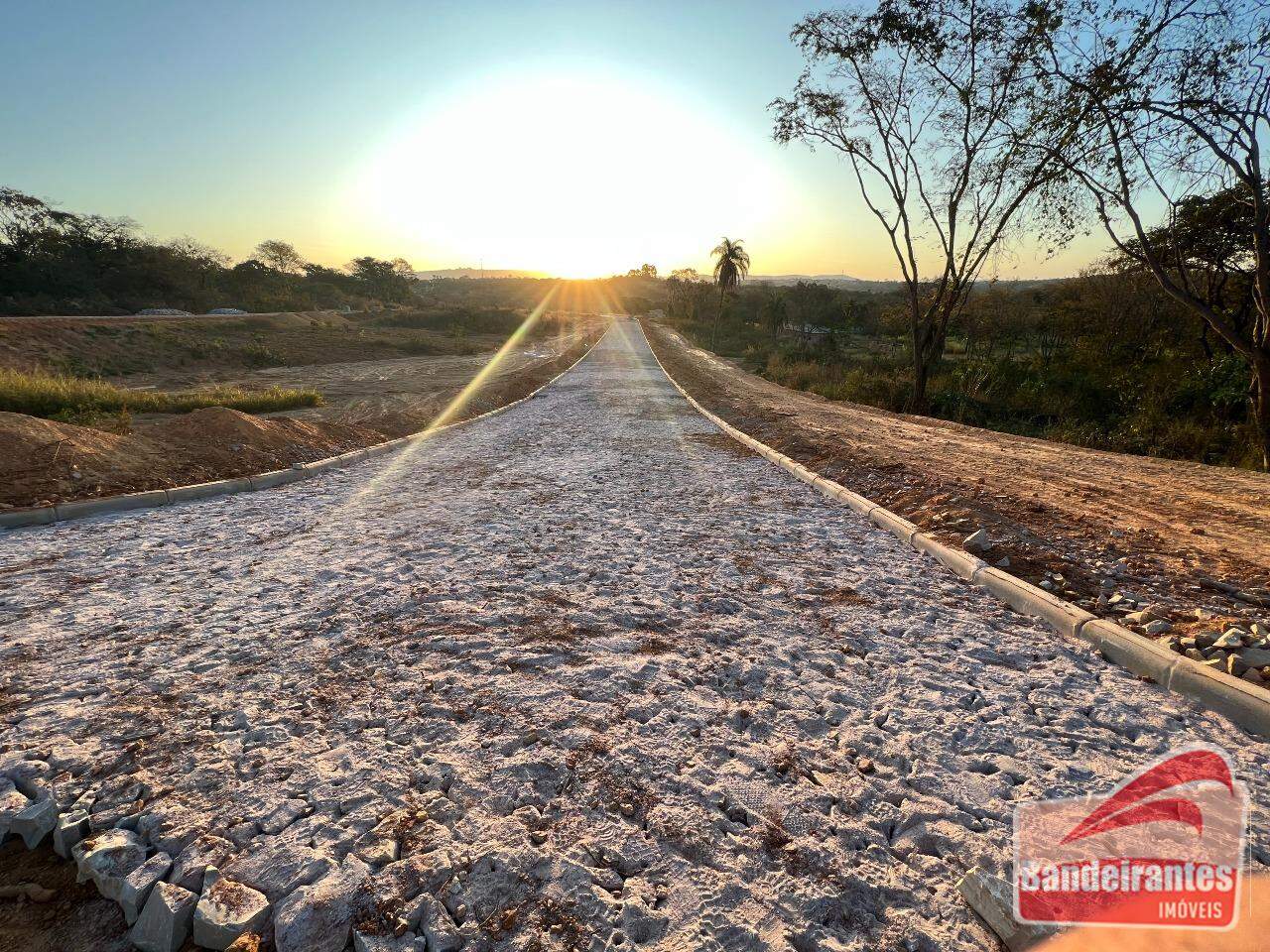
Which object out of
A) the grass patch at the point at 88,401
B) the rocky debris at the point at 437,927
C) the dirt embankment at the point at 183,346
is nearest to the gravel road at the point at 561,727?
the rocky debris at the point at 437,927

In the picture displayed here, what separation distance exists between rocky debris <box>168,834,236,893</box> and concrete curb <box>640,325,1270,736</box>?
14.4 feet

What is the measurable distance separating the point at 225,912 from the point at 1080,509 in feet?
23.7

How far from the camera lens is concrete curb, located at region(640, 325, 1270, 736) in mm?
2691

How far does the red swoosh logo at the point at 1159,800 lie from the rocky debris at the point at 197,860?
3004 mm

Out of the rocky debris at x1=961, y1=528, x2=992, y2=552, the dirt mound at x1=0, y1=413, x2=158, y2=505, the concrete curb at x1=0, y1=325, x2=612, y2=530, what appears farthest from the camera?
the dirt mound at x1=0, y1=413, x2=158, y2=505

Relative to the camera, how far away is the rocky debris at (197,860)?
1.84 m

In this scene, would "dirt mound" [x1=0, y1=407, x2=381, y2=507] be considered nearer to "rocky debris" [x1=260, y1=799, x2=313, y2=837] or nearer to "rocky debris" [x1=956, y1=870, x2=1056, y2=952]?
"rocky debris" [x1=260, y1=799, x2=313, y2=837]

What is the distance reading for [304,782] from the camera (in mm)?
2260

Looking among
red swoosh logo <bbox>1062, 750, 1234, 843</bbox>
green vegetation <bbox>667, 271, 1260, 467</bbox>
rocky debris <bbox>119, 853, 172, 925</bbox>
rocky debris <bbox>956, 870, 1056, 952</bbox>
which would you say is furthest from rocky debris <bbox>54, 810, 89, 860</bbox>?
green vegetation <bbox>667, 271, 1260, 467</bbox>

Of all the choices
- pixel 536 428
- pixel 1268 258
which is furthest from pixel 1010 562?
pixel 1268 258

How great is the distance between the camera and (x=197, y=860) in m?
1.91

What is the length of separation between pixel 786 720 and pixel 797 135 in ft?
58.1

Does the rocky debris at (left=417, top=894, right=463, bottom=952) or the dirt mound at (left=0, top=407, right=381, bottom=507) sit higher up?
the dirt mound at (left=0, top=407, right=381, bottom=507)

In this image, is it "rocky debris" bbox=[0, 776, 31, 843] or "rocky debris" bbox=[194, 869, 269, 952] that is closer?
"rocky debris" bbox=[194, 869, 269, 952]
